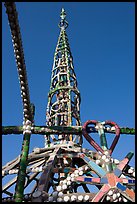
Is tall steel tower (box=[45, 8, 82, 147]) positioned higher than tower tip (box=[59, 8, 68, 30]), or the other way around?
tower tip (box=[59, 8, 68, 30])

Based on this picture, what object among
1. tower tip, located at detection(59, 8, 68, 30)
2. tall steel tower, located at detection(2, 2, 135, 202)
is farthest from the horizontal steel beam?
tower tip, located at detection(59, 8, 68, 30)

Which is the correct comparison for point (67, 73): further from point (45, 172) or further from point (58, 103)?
point (45, 172)

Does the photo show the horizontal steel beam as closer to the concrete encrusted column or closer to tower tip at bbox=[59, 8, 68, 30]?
the concrete encrusted column

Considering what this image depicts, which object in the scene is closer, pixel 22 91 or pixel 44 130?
pixel 44 130

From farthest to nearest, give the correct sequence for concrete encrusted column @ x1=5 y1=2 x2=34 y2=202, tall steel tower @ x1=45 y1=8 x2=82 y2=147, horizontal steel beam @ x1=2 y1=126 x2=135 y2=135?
tall steel tower @ x1=45 y1=8 x2=82 y2=147 → horizontal steel beam @ x1=2 y1=126 x2=135 y2=135 → concrete encrusted column @ x1=5 y1=2 x2=34 y2=202

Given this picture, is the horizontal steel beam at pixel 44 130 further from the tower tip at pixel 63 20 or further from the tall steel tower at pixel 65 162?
the tower tip at pixel 63 20

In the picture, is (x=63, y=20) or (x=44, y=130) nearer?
(x=44, y=130)

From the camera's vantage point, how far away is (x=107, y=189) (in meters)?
8.55

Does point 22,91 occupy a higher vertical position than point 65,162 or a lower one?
higher

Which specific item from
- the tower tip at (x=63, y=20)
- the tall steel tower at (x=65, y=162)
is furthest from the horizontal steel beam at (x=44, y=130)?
the tower tip at (x=63, y=20)

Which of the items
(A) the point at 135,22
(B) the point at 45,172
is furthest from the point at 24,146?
(A) the point at 135,22

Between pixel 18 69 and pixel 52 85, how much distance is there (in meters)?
5.38

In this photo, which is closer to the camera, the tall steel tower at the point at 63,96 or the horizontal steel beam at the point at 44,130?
the horizontal steel beam at the point at 44,130

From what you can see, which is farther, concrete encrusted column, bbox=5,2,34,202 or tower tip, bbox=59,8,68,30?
tower tip, bbox=59,8,68,30
